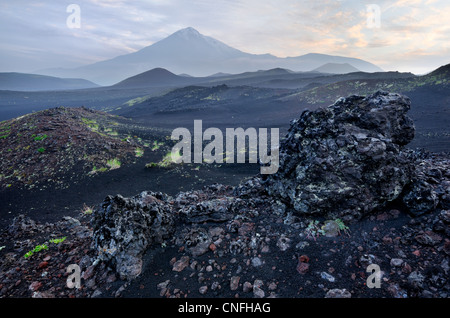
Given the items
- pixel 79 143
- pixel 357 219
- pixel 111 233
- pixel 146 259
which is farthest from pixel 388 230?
pixel 79 143

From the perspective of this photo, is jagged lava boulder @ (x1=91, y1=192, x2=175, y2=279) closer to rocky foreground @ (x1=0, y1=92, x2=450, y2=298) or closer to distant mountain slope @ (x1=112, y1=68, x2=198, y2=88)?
rocky foreground @ (x1=0, y1=92, x2=450, y2=298)

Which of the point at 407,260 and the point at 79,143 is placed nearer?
the point at 407,260

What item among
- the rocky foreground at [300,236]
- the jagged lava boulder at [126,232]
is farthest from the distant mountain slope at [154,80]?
the jagged lava boulder at [126,232]

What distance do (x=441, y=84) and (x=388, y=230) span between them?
4134 centimetres

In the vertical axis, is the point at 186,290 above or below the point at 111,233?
below

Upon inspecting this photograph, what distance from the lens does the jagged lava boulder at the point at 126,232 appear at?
15.6 feet

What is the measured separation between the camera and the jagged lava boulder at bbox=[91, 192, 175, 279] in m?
4.75

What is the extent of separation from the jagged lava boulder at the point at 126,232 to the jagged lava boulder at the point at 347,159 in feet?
11.5

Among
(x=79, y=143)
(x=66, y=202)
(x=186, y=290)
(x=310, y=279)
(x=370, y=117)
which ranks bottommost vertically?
(x=66, y=202)

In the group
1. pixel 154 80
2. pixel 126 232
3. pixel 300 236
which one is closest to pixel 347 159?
pixel 300 236

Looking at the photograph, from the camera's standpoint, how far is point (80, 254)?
17.9 feet

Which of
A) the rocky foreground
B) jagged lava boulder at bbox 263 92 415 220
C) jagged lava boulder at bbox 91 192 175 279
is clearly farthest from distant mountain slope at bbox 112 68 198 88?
jagged lava boulder at bbox 91 192 175 279

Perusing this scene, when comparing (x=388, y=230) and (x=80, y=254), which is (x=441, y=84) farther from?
(x=80, y=254)

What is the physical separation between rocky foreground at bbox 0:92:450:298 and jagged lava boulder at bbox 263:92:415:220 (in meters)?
0.03
